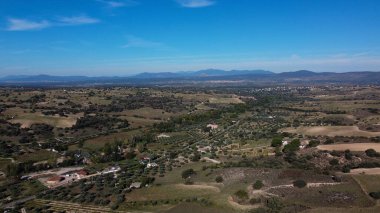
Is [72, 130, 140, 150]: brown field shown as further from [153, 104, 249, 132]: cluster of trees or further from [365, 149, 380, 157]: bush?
[365, 149, 380, 157]: bush

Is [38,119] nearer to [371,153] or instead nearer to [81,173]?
[81,173]

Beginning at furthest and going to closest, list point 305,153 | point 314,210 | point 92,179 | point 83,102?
point 83,102, point 305,153, point 92,179, point 314,210

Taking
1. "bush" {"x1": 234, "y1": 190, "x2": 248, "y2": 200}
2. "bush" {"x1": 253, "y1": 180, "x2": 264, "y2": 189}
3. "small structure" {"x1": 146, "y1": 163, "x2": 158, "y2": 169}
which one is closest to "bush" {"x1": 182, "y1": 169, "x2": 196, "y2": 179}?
"small structure" {"x1": 146, "y1": 163, "x2": 158, "y2": 169}

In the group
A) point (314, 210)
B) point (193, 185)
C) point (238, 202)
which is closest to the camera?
point (314, 210)

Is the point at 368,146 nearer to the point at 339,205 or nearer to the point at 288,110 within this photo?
the point at 339,205

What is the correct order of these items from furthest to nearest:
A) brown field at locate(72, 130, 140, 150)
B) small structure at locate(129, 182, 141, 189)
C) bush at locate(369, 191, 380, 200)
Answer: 1. brown field at locate(72, 130, 140, 150)
2. small structure at locate(129, 182, 141, 189)
3. bush at locate(369, 191, 380, 200)

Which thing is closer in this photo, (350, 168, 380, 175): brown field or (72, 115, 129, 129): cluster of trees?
(350, 168, 380, 175): brown field

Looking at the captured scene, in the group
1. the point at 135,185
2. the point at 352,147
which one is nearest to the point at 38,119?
the point at 135,185

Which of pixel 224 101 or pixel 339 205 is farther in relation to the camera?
pixel 224 101

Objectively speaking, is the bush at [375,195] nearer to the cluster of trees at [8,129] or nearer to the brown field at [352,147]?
Result: the brown field at [352,147]

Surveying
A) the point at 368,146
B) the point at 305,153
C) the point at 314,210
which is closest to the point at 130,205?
the point at 314,210
